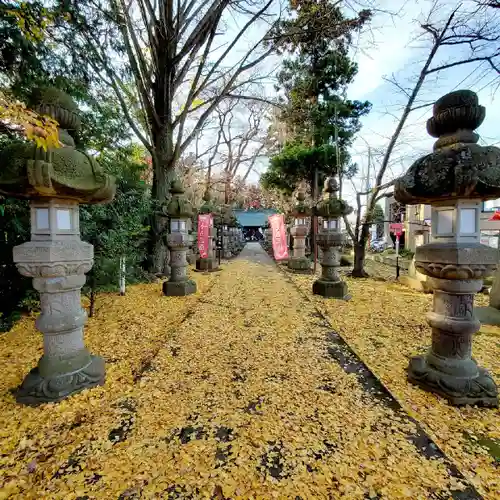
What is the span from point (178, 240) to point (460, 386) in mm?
4866

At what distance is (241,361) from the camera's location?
2.79 meters

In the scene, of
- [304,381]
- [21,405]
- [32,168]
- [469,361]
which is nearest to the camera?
[32,168]

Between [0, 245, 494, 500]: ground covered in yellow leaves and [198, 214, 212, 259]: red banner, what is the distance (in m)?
5.49

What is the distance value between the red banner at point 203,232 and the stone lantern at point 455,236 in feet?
22.8

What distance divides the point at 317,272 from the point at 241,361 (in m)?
6.57

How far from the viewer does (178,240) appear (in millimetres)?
5535

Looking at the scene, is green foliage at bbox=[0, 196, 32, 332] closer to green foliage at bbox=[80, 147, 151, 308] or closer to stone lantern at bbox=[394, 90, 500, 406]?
green foliage at bbox=[80, 147, 151, 308]

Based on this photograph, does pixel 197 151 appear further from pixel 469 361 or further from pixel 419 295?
pixel 469 361

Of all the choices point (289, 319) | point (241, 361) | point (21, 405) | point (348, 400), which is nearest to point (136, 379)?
point (21, 405)

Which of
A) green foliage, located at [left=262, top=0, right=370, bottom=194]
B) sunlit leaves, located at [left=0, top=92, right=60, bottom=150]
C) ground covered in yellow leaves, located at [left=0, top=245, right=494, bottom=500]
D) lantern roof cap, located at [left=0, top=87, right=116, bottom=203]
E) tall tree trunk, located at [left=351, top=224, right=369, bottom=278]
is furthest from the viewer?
green foliage, located at [left=262, top=0, right=370, bottom=194]

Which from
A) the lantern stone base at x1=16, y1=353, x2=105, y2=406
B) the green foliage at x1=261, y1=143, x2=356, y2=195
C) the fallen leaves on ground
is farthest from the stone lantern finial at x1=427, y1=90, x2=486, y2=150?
the green foliage at x1=261, y1=143, x2=356, y2=195

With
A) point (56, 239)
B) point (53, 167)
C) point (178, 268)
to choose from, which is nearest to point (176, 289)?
point (178, 268)

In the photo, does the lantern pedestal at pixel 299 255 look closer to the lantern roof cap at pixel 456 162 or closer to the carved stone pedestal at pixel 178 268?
the carved stone pedestal at pixel 178 268

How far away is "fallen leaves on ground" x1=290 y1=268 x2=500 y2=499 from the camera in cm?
160
